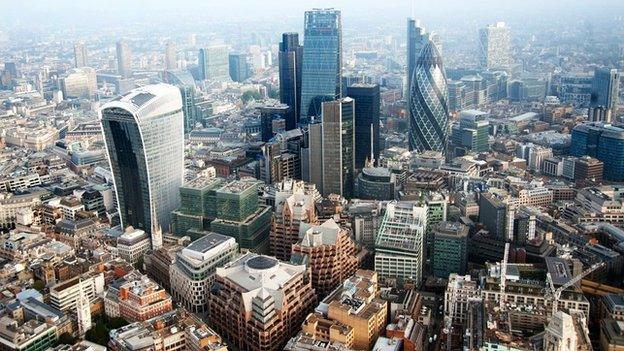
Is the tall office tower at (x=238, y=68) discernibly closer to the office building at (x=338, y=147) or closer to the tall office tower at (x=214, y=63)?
the tall office tower at (x=214, y=63)

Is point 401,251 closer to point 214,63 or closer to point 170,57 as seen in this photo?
point 214,63

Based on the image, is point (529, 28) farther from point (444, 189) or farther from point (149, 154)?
point (149, 154)

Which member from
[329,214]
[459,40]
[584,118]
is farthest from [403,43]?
[329,214]

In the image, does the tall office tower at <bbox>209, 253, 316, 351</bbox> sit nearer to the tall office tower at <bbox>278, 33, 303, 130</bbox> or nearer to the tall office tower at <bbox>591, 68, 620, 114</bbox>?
the tall office tower at <bbox>278, 33, 303, 130</bbox>

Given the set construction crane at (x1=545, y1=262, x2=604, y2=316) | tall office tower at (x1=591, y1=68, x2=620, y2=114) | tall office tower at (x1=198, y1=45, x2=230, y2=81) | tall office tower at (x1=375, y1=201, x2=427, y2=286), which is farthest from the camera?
tall office tower at (x1=198, y1=45, x2=230, y2=81)

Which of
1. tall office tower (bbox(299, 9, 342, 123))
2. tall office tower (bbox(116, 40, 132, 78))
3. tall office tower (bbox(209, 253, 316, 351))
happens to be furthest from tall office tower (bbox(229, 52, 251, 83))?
tall office tower (bbox(209, 253, 316, 351))

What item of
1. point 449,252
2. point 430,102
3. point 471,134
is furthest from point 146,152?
point 471,134

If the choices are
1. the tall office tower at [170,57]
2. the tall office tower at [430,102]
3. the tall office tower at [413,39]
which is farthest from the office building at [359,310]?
the tall office tower at [170,57]
